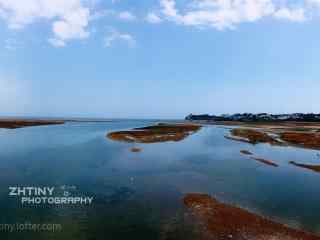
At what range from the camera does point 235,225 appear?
10719 mm

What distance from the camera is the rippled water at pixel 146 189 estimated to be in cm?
1044

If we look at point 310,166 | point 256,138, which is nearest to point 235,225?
point 310,166

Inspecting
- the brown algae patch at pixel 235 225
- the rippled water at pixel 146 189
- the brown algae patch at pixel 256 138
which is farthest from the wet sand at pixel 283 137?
the brown algae patch at pixel 235 225

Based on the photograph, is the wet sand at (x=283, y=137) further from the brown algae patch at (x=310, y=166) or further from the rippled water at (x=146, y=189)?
the brown algae patch at (x=310, y=166)

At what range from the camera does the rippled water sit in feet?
34.2

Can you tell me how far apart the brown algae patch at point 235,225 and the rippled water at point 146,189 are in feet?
2.35

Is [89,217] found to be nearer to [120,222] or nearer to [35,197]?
[120,222]

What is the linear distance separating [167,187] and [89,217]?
5.87 metres

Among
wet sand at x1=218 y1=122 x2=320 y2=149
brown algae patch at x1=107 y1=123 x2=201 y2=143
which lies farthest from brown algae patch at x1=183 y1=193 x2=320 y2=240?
wet sand at x1=218 y1=122 x2=320 y2=149

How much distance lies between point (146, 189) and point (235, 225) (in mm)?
6081

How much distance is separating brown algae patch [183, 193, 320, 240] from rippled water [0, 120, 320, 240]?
2.35 feet

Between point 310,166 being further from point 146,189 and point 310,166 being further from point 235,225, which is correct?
point 146,189

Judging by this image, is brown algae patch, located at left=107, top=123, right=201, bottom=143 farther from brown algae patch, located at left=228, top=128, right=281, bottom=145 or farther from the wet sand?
the wet sand

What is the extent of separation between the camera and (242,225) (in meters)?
10.7
